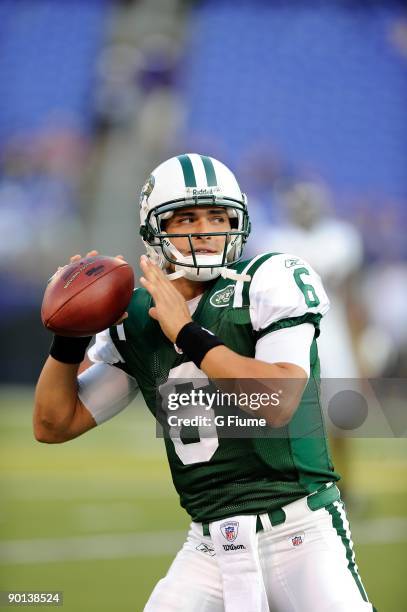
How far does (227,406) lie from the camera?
222cm

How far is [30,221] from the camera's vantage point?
9695 mm

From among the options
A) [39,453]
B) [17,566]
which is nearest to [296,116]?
[39,453]

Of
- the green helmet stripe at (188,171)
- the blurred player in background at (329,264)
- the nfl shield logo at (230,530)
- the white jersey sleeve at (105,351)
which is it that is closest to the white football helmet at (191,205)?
the green helmet stripe at (188,171)

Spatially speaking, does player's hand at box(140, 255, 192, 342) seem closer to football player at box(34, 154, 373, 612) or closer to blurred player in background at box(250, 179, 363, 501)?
football player at box(34, 154, 373, 612)

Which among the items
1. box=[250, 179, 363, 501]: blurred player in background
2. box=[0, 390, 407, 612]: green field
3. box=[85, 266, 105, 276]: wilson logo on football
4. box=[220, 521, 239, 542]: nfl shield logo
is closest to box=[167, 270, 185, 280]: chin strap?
box=[85, 266, 105, 276]: wilson logo on football

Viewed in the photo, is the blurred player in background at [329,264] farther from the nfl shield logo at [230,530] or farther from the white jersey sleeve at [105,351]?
the nfl shield logo at [230,530]

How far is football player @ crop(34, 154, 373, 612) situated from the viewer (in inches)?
83.0

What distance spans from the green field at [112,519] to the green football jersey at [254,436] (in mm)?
1621

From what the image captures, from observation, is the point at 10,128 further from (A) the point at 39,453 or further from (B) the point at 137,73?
(A) the point at 39,453

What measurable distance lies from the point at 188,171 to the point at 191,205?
96 millimetres

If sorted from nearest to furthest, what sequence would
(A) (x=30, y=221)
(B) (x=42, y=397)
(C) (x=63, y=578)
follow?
(B) (x=42, y=397) → (C) (x=63, y=578) → (A) (x=30, y=221)

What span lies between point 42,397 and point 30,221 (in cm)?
752

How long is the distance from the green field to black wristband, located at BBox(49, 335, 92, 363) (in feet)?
5.41

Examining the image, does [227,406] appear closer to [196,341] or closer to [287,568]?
[196,341]
